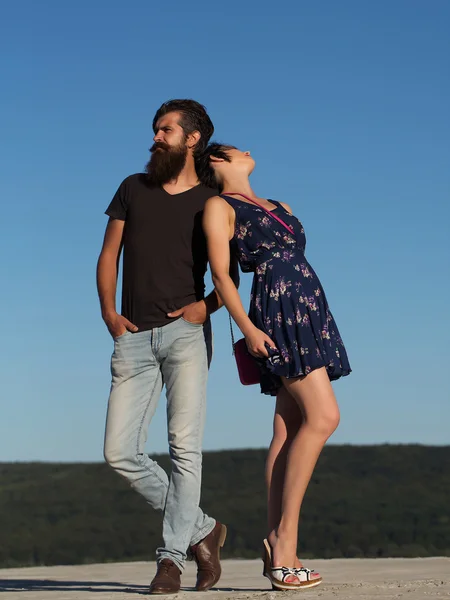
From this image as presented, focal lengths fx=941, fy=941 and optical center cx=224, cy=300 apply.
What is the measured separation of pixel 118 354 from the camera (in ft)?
14.4

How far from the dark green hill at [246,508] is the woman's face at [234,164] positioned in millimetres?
3908

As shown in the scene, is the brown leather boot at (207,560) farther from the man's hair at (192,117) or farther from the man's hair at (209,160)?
the man's hair at (192,117)

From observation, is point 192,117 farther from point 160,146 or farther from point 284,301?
point 284,301

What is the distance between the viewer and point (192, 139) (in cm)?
461

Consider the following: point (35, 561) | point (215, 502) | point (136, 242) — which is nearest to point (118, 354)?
point (136, 242)

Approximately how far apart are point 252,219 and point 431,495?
20.5 ft

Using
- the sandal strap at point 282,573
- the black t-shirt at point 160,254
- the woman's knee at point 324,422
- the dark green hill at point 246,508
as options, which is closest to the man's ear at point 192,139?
the black t-shirt at point 160,254

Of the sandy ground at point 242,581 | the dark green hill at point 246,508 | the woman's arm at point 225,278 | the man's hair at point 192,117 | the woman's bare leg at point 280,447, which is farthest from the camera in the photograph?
the dark green hill at point 246,508

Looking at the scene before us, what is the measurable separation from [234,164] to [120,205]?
0.58 meters

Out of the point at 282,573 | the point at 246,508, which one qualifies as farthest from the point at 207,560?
the point at 246,508

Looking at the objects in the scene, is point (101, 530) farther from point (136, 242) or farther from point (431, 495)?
point (136, 242)

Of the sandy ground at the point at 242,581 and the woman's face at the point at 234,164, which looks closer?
the sandy ground at the point at 242,581

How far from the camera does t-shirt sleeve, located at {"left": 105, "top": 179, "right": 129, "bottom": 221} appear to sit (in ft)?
14.7

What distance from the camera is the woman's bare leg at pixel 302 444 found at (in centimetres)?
416
